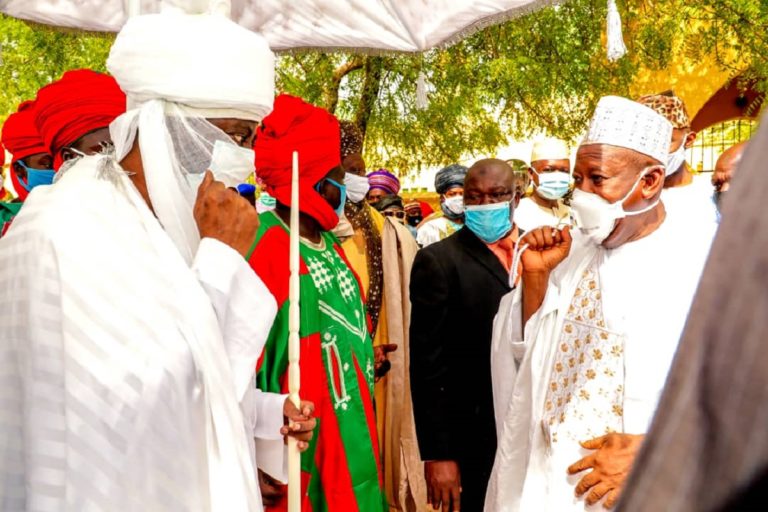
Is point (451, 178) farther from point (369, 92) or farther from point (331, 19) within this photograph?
point (369, 92)

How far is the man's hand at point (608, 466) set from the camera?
9.86 feet

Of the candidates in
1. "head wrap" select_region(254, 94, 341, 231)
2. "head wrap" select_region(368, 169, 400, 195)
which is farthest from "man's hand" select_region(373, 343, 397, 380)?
"head wrap" select_region(368, 169, 400, 195)

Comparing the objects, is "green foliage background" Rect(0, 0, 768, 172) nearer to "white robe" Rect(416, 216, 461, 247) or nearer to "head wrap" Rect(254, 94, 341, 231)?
"white robe" Rect(416, 216, 461, 247)

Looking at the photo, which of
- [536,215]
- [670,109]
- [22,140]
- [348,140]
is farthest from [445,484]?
[536,215]

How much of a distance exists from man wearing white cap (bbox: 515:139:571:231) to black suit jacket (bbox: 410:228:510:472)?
2.76m

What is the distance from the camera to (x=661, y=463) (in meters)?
0.60

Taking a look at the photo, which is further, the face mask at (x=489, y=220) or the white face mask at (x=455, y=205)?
the white face mask at (x=455, y=205)

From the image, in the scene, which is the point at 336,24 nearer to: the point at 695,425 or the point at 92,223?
the point at 92,223

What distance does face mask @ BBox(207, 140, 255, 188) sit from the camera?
2746 mm

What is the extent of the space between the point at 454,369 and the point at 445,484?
1.96 ft

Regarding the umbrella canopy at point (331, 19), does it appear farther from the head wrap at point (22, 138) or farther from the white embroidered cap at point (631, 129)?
the white embroidered cap at point (631, 129)

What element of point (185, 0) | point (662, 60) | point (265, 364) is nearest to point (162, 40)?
point (185, 0)

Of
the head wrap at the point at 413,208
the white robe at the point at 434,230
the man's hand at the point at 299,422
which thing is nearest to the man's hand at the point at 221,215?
the man's hand at the point at 299,422

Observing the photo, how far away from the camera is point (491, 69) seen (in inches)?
480
